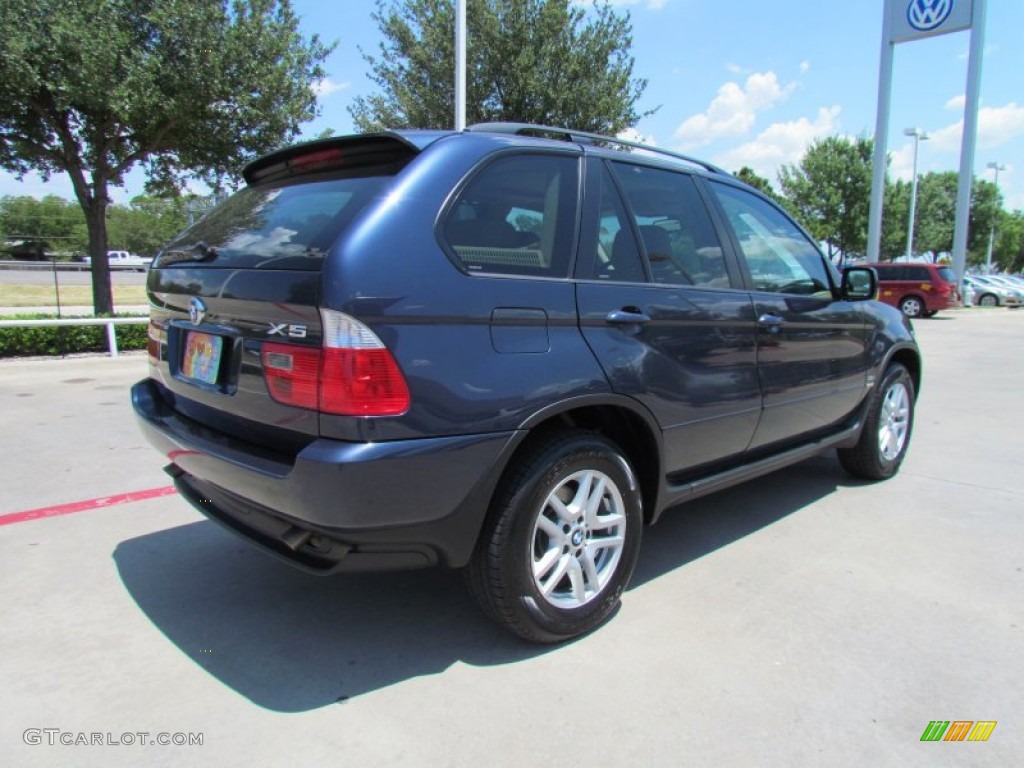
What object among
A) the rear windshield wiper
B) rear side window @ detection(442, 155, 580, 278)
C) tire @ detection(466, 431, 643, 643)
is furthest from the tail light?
the rear windshield wiper

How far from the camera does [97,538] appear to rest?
3.63 meters

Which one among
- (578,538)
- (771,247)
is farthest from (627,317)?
(771,247)

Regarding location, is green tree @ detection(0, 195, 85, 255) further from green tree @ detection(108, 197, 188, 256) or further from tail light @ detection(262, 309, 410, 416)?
tail light @ detection(262, 309, 410, 416)

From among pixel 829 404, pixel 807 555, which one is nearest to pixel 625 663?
pixel 807 555

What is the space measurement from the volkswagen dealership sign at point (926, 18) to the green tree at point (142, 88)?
74.0ft

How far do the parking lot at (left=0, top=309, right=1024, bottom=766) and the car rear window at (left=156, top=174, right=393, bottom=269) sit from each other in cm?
144

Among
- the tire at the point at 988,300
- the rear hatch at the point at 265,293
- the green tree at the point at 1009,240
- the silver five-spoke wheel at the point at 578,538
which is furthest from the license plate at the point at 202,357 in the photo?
the green tree at the point at 1009,240

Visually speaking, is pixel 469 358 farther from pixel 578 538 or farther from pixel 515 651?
pixel 515 651

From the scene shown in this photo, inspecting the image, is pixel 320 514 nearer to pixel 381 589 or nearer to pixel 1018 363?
pixel 381 589

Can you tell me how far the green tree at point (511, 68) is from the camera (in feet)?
46.5

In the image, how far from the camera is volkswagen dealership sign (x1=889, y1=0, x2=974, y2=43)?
79.8 ft

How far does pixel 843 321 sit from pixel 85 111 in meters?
11.9

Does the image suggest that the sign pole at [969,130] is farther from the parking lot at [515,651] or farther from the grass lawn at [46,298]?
the grass lawn at [46,298]

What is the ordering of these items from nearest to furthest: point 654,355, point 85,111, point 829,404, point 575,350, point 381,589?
1. point 575,350
2. point 654,355
3. point 381,589
4. point 829,404
5. point 85,111
